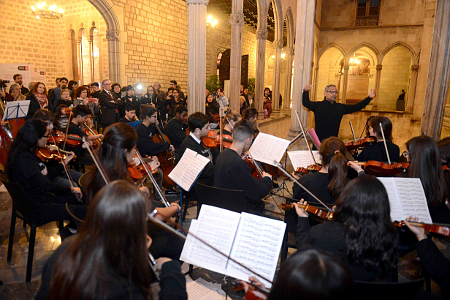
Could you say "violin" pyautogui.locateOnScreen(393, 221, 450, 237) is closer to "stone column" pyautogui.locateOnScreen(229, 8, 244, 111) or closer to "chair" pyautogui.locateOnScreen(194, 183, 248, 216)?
"chair" pyautogui.locateOnScreen(194, 183, 248, 216)

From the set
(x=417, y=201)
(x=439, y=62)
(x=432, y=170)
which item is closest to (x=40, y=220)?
(x=417, y=201)

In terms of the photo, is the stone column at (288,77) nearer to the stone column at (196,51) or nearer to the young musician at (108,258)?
the stone column at (196,51)

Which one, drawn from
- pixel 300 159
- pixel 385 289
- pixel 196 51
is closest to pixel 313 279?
pixel 385 289

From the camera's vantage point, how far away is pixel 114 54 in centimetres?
989

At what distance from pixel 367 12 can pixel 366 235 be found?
17.7 metres

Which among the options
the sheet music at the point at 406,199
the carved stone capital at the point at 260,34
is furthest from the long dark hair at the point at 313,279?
the carved stone capital at the point at 260,34

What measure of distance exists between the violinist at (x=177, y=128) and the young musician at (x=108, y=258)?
12.0 feet

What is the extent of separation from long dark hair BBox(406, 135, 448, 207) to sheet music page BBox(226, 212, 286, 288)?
4.99 feet

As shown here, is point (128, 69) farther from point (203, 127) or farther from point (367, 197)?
point (367, 197)

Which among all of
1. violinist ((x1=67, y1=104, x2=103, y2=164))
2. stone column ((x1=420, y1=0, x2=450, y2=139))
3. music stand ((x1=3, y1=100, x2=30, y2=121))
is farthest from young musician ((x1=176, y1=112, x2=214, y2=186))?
stone column ((x1=420, y1=0, x2=450, y2=139))

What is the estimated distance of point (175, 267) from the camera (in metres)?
1.26

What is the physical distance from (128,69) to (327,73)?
1284 cm

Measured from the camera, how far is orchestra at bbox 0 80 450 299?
3.40 feet

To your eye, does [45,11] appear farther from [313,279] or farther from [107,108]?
[313,279]
